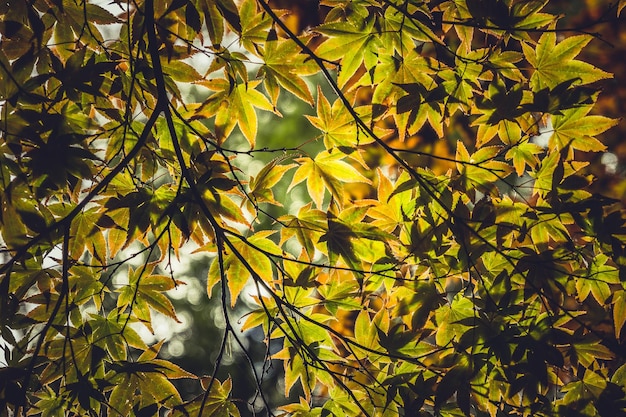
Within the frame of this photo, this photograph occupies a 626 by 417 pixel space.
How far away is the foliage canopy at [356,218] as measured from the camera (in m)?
1.25

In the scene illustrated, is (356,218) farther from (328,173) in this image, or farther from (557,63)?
(557,63)

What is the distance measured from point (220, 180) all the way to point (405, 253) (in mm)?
508

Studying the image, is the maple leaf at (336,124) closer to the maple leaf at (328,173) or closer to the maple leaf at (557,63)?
the maple leaf at (328,173)

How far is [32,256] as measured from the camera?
4.18ft

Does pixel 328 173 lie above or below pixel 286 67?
below

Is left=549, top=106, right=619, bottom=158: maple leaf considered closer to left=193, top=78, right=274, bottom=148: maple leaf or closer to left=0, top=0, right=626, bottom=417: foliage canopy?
left=0, top=0, right=626, bottom=417: foliage canopy

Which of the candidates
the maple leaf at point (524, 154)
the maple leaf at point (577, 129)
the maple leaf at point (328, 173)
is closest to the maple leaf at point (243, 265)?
the maple leaf at point (328, 173)

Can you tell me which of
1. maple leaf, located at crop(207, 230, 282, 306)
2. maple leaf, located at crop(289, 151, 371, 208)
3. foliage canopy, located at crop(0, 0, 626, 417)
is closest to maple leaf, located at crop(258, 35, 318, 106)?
foliage canopy, located at crop(0, 0, 626, 417)

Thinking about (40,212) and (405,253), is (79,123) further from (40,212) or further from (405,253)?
(405,253)

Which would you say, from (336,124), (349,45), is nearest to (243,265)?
(336,124)

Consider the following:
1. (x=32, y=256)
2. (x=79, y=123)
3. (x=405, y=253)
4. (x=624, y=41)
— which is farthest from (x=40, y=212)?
(x=624, y=41)

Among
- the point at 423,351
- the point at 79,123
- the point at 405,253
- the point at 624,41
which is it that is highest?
the point at 624,41

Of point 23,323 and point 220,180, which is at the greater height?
point 220,180

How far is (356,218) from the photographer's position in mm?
1336
